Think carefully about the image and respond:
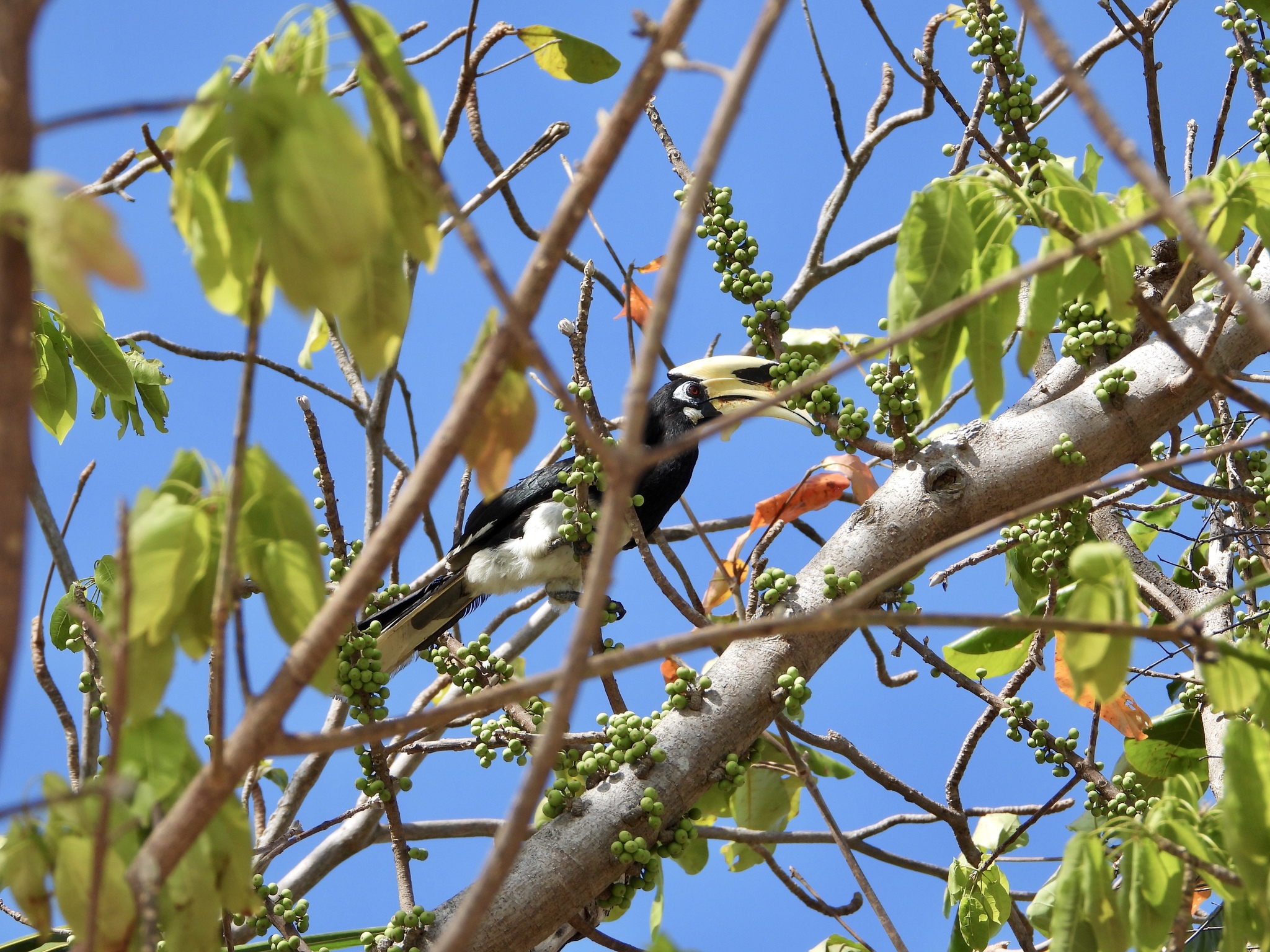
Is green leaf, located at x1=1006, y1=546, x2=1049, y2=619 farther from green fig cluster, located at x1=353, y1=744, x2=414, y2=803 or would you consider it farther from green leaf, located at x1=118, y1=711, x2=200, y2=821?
green leaf, located at x1=118, y1=711, x2=200, y2=821

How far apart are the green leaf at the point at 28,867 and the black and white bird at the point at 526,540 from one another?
7.98ft

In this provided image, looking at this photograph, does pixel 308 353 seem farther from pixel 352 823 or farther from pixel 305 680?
pixel 352 823

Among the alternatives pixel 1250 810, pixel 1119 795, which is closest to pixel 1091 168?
pixel 1250 810

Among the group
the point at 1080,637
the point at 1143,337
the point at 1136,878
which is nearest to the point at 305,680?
the point at 1080,637

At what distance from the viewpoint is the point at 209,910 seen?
3.75 ft

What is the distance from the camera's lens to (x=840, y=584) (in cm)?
225

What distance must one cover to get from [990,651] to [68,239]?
2.30 meters

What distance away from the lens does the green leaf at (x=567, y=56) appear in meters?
2.66

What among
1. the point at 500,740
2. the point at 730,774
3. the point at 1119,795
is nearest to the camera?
the point at 1119,795

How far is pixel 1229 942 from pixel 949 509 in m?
1.07

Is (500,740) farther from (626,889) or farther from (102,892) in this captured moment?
(102,892)

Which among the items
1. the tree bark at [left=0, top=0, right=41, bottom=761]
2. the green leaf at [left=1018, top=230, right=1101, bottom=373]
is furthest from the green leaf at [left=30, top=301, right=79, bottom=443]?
the green leaf at [left=1018, top=230, right=1101, bottom=373]

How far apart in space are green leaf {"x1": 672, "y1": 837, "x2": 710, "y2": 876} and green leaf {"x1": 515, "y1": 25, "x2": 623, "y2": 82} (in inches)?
69.9

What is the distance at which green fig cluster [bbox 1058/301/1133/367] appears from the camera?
244 cm
